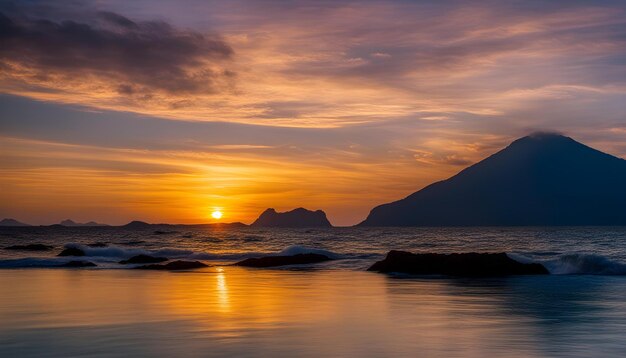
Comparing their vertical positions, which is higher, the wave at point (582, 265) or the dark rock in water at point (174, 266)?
the dark rock in water at point (174, 266)

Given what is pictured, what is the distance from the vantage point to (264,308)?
64.1ft

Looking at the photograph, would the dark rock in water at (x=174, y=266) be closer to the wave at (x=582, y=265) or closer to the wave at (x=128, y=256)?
the wave at (x=128, y=256)

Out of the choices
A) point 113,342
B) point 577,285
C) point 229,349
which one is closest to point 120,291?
point 113,342

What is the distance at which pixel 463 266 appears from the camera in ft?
117

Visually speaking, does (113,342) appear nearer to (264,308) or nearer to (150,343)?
(150,343)

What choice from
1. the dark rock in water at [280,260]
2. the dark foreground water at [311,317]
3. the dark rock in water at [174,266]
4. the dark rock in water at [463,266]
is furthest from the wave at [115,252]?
the dark rock in water at [463,266]

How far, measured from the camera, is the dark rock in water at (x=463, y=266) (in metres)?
35.4

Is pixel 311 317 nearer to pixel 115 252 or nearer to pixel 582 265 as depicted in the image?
pixel 582 265

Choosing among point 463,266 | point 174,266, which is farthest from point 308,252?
point 463,266

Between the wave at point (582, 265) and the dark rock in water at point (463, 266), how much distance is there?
3.84 ft

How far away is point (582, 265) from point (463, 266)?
6.41 meters

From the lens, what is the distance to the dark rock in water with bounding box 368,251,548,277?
3544 centimetres

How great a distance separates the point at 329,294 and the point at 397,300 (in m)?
2.91

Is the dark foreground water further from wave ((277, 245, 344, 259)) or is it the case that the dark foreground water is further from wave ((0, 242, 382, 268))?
wave ((277, 245, 344, 259))
